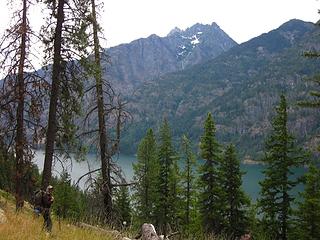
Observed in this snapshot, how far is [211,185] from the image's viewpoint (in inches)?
1262

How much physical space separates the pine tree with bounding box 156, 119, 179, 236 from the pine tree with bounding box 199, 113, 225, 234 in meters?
4.01

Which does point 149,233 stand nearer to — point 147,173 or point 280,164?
point 280,164

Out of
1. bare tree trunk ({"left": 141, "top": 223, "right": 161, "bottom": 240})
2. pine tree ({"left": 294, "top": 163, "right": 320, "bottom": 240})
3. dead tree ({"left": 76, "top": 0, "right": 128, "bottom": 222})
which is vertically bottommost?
pine tree ({"left": 294, "top": 163, "right": 320, "bottom": 240})

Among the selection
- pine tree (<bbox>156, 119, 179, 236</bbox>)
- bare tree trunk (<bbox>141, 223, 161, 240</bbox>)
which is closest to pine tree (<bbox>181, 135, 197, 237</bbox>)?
pine tree (<bbox>156, 119, 179, 236</bbox>)

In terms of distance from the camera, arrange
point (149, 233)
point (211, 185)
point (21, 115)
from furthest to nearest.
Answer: point (211, 185) < point (21, 115) < point (149, 233)

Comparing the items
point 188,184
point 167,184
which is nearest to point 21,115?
point 167,184

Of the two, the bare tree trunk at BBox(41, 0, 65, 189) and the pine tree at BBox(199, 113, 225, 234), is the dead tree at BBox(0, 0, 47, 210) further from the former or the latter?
the pine tree at BBox(199, 113, 225, 234)

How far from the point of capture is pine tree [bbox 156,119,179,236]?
1425 inches

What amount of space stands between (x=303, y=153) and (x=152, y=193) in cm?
1433

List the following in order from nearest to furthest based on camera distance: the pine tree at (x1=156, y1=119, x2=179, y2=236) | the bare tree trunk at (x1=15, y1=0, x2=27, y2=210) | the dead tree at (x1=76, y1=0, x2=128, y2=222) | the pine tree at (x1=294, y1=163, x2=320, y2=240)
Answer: the dead tree at (x1=76, y1=0, x2=128, y2=222), the bare tree trunk at (x1=15, y1=0, x2=27, y2=210), the pine tree at (x1=294, y1=163, x2=320, y2=240), the pine tree at (x1=156, y1=119, x2=179, y2=236)

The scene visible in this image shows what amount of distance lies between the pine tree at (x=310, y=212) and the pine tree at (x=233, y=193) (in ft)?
15.7

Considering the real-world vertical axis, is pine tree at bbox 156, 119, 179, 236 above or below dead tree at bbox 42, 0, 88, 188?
below

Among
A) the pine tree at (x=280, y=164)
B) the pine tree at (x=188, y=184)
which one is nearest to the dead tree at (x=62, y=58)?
the pine tree at (x=280, y=164)

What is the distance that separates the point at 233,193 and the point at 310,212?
6.01 meters
